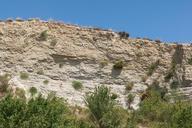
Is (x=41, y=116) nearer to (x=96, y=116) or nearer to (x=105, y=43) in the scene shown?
(x=96, y=116)

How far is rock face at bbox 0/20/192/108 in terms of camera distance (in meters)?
39.7

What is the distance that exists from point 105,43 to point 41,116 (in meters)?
19.1


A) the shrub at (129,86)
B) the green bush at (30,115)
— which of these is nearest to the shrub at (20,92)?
the green bush at (30,115)

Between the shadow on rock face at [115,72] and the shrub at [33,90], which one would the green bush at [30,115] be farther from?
the shadow on rock face at [115,72]

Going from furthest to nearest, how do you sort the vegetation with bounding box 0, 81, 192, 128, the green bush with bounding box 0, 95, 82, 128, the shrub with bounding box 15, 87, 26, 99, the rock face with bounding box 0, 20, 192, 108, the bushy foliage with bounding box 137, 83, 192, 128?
the rock face with bounding box 0, 20, 192, 108
the shrub with bounding box 15, 87, 26, 99
the bushy foliage with bounding box 137, 83, 192, 128
the vegetation with bounding box 0, 81, 192, 128
the green bush with bounding box 0, 95, 82, 128

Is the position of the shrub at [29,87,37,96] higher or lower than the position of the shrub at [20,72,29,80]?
lower

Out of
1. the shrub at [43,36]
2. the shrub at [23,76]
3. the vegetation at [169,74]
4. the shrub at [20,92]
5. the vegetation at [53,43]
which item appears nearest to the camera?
the shrub at [20,92]

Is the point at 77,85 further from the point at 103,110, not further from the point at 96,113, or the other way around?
the point at 103,110

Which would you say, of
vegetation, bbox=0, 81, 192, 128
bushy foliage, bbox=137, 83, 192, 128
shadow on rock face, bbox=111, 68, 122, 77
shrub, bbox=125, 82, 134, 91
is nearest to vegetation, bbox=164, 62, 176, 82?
vegetation, bbox=0, 81, 192, 128

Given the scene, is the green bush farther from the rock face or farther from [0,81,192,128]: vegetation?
the rock face

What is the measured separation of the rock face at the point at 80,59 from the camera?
39.7m

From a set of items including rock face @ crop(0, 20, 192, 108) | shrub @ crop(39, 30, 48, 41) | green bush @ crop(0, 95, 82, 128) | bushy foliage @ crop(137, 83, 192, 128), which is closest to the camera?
green bush @ crop(0, 95, 82, 128)

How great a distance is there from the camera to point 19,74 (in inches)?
1534

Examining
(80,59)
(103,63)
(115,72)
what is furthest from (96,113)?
(103,63)
